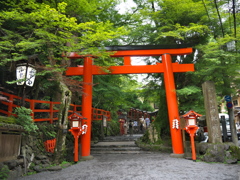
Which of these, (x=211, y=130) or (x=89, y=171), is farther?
(x=211, y=130)

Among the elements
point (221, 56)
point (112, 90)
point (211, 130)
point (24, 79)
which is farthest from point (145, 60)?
point (24, 79)

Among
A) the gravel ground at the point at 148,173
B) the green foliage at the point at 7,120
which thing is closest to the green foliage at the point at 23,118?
the green foliage at the point at 7,120

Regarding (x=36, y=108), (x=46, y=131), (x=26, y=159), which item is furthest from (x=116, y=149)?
(x=26, y=159)

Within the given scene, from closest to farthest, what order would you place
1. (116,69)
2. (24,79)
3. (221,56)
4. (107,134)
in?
(24,79)
(221,56)
(116,69)
(107,134)

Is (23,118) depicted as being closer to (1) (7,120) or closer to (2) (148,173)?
(1) (7,120)

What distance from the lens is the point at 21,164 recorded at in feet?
20.2

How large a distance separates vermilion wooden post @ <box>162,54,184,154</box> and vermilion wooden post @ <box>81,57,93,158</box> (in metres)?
4.10

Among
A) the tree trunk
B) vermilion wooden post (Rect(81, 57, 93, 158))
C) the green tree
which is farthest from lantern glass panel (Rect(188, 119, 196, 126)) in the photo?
the tree trunk

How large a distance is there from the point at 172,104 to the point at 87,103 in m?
4.46

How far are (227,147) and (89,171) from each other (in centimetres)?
583

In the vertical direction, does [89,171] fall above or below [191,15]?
below

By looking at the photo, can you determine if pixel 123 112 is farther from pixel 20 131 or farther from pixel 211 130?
pixel 20 131

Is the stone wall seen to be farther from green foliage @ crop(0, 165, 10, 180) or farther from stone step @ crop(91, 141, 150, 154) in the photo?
stone step @ crop(91, 141, 150, 154)

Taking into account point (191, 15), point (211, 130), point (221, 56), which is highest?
point (191, 15)
